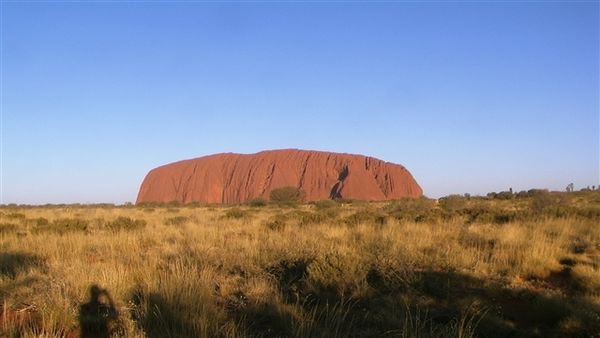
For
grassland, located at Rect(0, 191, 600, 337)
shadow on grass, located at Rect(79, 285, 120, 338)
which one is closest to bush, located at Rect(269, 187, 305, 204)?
grassland, located at Rect(0, 191, 600, 337)

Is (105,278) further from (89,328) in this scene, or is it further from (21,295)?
(89,328)

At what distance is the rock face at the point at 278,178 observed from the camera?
271ft

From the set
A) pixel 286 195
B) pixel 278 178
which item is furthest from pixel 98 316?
pixel 278 178

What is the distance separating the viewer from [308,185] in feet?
280

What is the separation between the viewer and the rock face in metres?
82.5

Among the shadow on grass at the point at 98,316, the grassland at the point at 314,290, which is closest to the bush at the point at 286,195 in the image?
the grassland at the point at 314,290

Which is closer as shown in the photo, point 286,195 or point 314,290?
point 314,290

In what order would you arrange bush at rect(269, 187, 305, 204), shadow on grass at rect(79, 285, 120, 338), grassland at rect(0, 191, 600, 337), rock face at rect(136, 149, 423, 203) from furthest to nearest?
rock face at rect(136, 149, 423, 203), bush at rect(269, 187, 305, 204), shadow on grass at rect(79, 285, 120, 338), grassland at rect(0, 191, 600, 337)

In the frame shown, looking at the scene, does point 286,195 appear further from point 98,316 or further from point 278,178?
point 98,316

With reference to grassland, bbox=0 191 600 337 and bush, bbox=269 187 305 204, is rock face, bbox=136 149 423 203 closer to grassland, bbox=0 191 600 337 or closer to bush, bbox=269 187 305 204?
bush, bbox=269 187 305 204

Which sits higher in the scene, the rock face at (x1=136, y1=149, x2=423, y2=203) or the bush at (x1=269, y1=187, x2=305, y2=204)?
the rock face at (x1=136, y1=149, x2=423, y2=203)

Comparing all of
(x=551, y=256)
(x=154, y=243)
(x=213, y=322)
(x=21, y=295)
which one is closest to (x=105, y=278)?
(x=21, y=295)

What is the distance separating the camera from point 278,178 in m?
87.4

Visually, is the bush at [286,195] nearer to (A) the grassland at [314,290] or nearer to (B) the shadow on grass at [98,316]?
(A) the grassland at [314,290]
